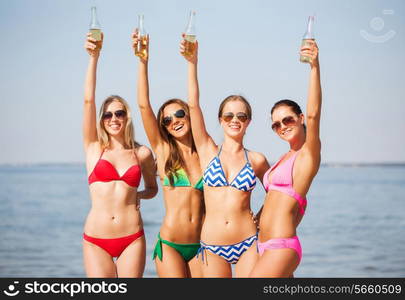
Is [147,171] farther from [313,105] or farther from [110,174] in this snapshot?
[313,105]

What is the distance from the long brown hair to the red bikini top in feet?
1.02

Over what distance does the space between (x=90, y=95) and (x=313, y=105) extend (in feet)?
7.06

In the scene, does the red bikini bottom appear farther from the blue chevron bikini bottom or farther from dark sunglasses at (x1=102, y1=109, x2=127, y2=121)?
dark sunglasses at (x1=102, y1=109, x2=127, y2=121)

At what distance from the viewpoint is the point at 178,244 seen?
6.06 m

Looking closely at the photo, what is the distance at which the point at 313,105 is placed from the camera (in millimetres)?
5215

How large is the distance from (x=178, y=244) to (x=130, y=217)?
52 centimetres

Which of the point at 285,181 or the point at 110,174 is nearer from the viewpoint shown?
the point at 285,181

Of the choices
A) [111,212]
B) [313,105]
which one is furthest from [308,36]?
[111,212]

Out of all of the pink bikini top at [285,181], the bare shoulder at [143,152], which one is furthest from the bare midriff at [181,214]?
the pink bikini top at [285,181]

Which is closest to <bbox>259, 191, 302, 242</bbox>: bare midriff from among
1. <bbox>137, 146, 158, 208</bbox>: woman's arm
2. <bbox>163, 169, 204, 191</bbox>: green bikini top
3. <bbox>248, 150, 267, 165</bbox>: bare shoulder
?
<bbox>248, 150, 267, 165</bbox>: bare shoulder

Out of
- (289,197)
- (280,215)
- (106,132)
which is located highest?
(106,132)

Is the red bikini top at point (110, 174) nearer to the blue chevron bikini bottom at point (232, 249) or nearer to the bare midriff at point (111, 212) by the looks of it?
the bare midriff at point (111, 212)

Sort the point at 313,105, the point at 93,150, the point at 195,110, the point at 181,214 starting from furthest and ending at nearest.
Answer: the point at 93,150, the point at 181,214, the point at 195,110, the point at 313,105

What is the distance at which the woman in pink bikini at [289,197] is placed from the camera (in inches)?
207
